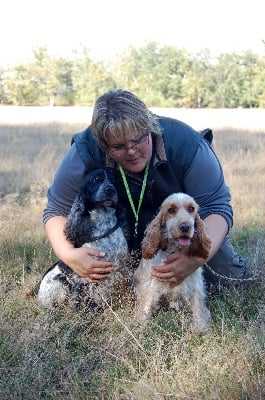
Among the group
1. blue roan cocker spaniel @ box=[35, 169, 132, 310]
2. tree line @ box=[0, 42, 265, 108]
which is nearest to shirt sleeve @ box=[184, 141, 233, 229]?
blue roan cocker spaniel @ box=[35, 169, 132, 310]

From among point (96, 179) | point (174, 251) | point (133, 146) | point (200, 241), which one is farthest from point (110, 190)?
point (200, 241)

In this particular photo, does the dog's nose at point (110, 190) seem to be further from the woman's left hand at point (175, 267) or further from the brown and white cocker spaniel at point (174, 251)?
the woman's left hand at point (175, 267)

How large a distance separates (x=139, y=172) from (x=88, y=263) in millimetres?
800

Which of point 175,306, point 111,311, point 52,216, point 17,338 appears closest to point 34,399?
point 17,338

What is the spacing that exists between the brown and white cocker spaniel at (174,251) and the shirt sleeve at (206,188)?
38 cm

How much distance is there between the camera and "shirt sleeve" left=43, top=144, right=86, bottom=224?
448 cm

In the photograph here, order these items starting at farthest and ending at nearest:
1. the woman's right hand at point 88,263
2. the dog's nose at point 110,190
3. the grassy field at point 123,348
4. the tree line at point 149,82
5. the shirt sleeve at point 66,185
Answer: the tree line at point 149,82
the shirt sleeve at point 66,185
the woman's right hand at point 88,263
the dog's nose at point 110,190
the grassy field at point 123,348

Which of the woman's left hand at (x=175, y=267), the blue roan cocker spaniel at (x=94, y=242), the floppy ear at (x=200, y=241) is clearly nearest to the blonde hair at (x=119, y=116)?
the blue roan cocker spaniel at (x=94, y=242)

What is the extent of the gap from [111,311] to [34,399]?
1.09 metres

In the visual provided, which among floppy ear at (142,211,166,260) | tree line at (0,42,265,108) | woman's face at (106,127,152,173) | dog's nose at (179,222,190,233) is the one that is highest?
woman's face at (106,127,152,173)

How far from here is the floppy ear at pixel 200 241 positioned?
394 cm

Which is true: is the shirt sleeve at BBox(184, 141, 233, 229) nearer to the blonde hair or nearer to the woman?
the woman

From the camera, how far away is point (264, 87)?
6069 centimetres

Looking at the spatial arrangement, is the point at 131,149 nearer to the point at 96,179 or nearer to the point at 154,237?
the point at 96,179
